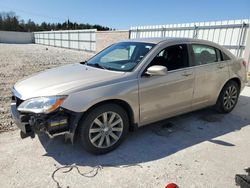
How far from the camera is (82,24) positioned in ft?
178

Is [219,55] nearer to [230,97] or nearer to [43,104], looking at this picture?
[230,97]

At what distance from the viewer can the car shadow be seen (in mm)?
2863

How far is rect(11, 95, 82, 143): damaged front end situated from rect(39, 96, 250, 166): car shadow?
442 millimetres

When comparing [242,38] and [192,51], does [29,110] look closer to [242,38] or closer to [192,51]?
[192,51]

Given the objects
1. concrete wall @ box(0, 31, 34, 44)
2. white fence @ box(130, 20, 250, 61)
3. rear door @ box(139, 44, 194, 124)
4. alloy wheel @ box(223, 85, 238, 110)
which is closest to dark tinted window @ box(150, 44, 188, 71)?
rear door @ box(139, 44, 194, 124)

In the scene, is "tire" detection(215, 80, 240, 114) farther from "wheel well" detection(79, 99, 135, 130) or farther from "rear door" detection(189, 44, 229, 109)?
"wheel well" detection(79, 99, 135, 130)

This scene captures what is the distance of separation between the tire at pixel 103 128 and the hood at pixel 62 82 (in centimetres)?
37

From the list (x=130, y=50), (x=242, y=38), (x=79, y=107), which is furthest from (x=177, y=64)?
(x=242, y=38)

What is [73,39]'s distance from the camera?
1019 inches

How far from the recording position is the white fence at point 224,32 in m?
8.41

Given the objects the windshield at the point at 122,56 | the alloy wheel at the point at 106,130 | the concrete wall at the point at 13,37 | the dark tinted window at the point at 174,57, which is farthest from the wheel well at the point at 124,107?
the concrete wall at the point at 13,37

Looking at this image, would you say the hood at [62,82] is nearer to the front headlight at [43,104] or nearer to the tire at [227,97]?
the front headlight at [43,104]

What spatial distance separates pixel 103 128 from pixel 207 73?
2193 mm

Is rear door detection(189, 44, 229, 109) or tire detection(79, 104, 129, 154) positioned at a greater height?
rear door detection(189, 44, 229, 109)
